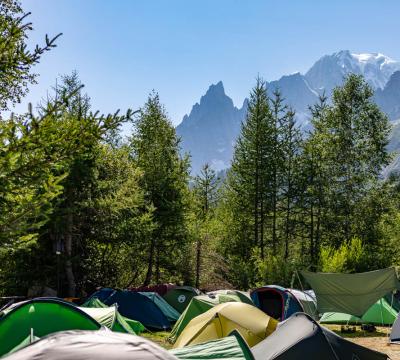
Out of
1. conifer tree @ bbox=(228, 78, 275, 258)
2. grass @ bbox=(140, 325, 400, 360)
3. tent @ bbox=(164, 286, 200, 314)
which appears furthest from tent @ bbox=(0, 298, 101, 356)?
conifer tree @ bbox=(228, 78, 275, 258)

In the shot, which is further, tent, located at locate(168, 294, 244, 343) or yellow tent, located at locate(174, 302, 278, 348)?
tent, located at locate(168, 294, 244, 343)

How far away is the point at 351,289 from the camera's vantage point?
1555 cm

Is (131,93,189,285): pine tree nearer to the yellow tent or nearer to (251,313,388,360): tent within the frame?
the yellow tent

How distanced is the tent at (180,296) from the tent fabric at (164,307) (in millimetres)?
1113

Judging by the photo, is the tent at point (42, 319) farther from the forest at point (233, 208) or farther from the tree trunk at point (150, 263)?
the tree trunk at point (150, 263)

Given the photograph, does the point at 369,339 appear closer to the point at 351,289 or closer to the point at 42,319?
the point at 351,289

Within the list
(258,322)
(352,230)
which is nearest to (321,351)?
(258,322)

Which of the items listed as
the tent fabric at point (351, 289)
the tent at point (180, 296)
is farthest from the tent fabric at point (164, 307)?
the tent fabric at point (351, 289)

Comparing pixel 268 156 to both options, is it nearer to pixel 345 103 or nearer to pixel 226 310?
pixel 345 103

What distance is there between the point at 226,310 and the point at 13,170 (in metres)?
6.13

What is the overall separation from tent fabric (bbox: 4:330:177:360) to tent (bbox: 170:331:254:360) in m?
3.10

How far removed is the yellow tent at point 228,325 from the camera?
10.2 metres

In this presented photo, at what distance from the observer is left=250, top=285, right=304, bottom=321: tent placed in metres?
16.3

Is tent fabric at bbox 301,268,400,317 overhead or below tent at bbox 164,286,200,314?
overhead
